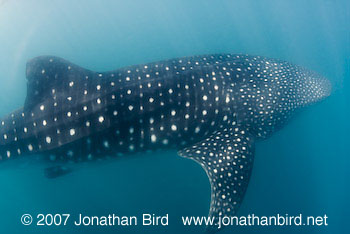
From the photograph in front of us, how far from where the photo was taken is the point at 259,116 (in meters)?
4.25

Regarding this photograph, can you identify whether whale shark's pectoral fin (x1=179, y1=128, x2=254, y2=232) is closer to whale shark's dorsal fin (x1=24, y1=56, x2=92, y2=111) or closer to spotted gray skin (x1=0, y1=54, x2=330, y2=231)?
spotted gray skin (x1=0, y1=54, x2=330, y2=231)

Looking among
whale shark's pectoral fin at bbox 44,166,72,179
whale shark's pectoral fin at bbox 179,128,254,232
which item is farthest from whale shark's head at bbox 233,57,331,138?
whale shark's pectoral fin at bbox 44,166,72,179

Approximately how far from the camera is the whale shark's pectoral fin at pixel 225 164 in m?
3.59

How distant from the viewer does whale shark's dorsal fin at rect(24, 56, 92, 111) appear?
3.65m

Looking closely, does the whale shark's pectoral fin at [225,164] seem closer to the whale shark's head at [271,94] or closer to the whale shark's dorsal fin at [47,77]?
the whale shark's head at [271,94]

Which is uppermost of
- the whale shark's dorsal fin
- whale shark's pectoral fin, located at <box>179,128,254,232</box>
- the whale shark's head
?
the whale shark's dorsal fin

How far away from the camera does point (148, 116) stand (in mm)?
3697

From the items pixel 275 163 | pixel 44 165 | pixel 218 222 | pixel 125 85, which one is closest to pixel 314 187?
pixel 275 163

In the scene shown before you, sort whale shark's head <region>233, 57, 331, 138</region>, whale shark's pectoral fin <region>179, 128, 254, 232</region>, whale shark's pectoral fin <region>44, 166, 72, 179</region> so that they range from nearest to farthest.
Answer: whale shark's pectoral fin <region>179, 128, 254, 232</region>
whale shark's head <region>233, 57, 331, 138</region>
whale shark's pectoral fin <region>44, 166, 72, 179</region>

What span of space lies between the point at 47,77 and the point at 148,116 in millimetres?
1749

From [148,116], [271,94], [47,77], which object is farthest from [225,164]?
[47,77]

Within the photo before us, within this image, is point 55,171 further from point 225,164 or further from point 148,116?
point 225,164

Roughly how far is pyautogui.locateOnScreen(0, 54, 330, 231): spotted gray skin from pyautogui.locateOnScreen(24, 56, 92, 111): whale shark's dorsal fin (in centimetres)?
2

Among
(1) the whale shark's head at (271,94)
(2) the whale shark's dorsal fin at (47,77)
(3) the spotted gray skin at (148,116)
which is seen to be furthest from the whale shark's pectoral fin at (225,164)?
(2) the whale shark's dorsal fin at (47,77)
